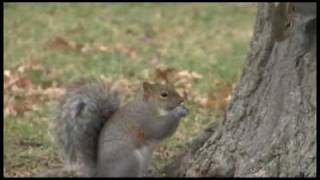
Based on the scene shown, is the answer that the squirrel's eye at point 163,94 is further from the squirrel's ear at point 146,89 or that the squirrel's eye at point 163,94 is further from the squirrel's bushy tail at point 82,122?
the squirrel's bushy tail at point 82,122

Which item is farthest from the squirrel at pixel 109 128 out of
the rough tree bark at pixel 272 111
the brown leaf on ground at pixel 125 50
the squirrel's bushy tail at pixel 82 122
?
the brown leaf on ground at pixel 125 50

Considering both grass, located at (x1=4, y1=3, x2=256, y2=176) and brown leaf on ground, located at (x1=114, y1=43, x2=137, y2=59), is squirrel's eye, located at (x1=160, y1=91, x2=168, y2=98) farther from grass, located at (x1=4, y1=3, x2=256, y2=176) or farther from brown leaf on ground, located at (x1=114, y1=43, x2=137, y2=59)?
brown leaf on ground, located at (x1=114, y1=43, x2=137, y2=59)

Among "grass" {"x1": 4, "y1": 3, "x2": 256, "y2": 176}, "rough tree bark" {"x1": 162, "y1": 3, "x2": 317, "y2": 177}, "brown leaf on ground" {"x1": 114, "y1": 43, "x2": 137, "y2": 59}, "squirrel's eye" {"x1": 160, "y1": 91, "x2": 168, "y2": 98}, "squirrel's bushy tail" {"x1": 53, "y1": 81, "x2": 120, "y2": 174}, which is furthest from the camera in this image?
"brown leaf on ground" {"x1": 114, "y1": 43, "x2": 137, "y2": 59}

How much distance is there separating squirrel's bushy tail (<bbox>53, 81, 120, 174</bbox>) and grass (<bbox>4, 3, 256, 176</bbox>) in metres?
0.79

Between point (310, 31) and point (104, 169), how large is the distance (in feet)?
4.00

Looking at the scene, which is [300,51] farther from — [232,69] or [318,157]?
[232,69]

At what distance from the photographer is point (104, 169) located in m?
5.00

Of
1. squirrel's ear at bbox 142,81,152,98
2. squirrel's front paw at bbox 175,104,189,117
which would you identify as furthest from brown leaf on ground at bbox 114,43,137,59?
squirrel's front paw at bbox 175,104,189,117

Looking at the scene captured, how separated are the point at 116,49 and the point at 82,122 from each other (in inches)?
181

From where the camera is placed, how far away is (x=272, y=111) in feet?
16.6

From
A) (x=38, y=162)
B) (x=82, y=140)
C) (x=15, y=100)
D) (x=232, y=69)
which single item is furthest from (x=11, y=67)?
(x=82, y=140)

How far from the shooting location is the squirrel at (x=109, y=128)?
4.98 meters

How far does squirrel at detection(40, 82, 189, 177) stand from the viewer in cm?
498

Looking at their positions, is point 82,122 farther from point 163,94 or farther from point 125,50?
point 125,50
